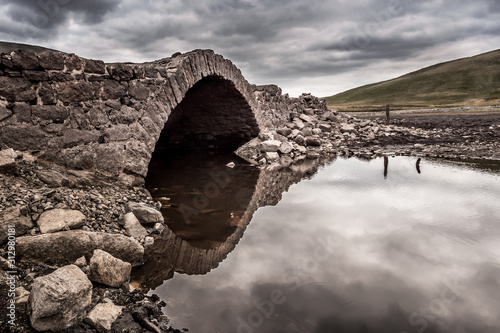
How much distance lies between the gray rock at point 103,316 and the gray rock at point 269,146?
8.49 m

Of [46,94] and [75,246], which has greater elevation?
[46,94]

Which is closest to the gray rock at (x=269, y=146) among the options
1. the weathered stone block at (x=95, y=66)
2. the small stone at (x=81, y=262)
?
the weathered stone block at (x=95, y=66)

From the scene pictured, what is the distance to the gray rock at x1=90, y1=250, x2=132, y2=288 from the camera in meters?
2.91

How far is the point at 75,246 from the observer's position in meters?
3.35

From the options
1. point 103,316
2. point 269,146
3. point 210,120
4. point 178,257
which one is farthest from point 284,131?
point 103,316

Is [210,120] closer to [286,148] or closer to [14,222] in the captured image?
[286,148]

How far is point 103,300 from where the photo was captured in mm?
2670

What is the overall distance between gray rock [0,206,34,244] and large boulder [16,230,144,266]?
11 cm

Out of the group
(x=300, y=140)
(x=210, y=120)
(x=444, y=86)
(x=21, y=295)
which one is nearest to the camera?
(x=21, y=295)

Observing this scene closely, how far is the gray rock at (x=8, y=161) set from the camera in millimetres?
3587

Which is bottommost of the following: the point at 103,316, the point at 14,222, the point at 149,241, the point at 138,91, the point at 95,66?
the point at 149,241

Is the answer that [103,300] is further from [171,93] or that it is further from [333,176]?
[333,176]

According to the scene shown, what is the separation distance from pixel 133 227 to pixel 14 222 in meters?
1.32

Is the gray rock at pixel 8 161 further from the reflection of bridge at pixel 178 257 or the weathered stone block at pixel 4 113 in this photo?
the reflection of bridge at pixel 178 257
